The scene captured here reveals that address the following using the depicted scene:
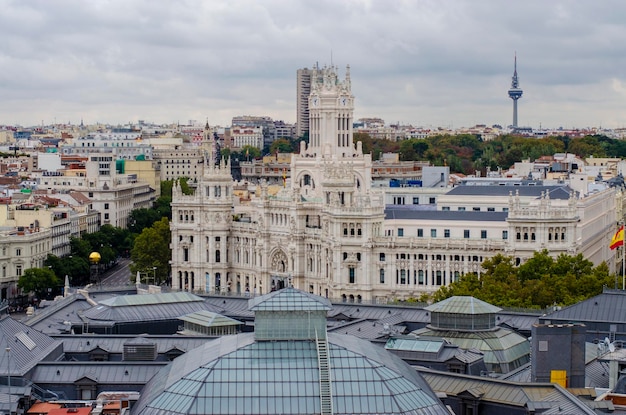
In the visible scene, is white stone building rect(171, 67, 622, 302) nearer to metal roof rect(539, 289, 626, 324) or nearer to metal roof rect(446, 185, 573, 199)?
metal roof rect(446, 185, 573, 199)

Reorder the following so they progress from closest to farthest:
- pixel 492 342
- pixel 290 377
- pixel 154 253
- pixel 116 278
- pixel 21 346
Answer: pixel 290 377 < pixel 21 346 < pixel 492 342 < pixel 154 253 < pixel 116 278

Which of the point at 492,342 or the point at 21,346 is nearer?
the point at 21,346

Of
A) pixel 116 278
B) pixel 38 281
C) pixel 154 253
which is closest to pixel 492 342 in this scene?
pixel 38 281

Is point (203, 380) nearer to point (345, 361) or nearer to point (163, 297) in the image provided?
point (345, 361)


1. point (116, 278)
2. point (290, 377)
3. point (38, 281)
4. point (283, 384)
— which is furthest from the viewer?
point (116, 278)

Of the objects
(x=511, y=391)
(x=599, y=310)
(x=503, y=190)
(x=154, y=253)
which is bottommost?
(x=154, y=253)

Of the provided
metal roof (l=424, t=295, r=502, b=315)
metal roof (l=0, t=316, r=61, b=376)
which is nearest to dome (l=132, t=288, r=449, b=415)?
metal roof (l=0, t=316, r=61, b=376)

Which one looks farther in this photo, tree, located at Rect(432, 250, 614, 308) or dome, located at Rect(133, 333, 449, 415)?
tree, located at Rect(432, 250, 614, 308)

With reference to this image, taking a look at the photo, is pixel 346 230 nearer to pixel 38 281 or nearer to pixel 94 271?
pixel 38 281
